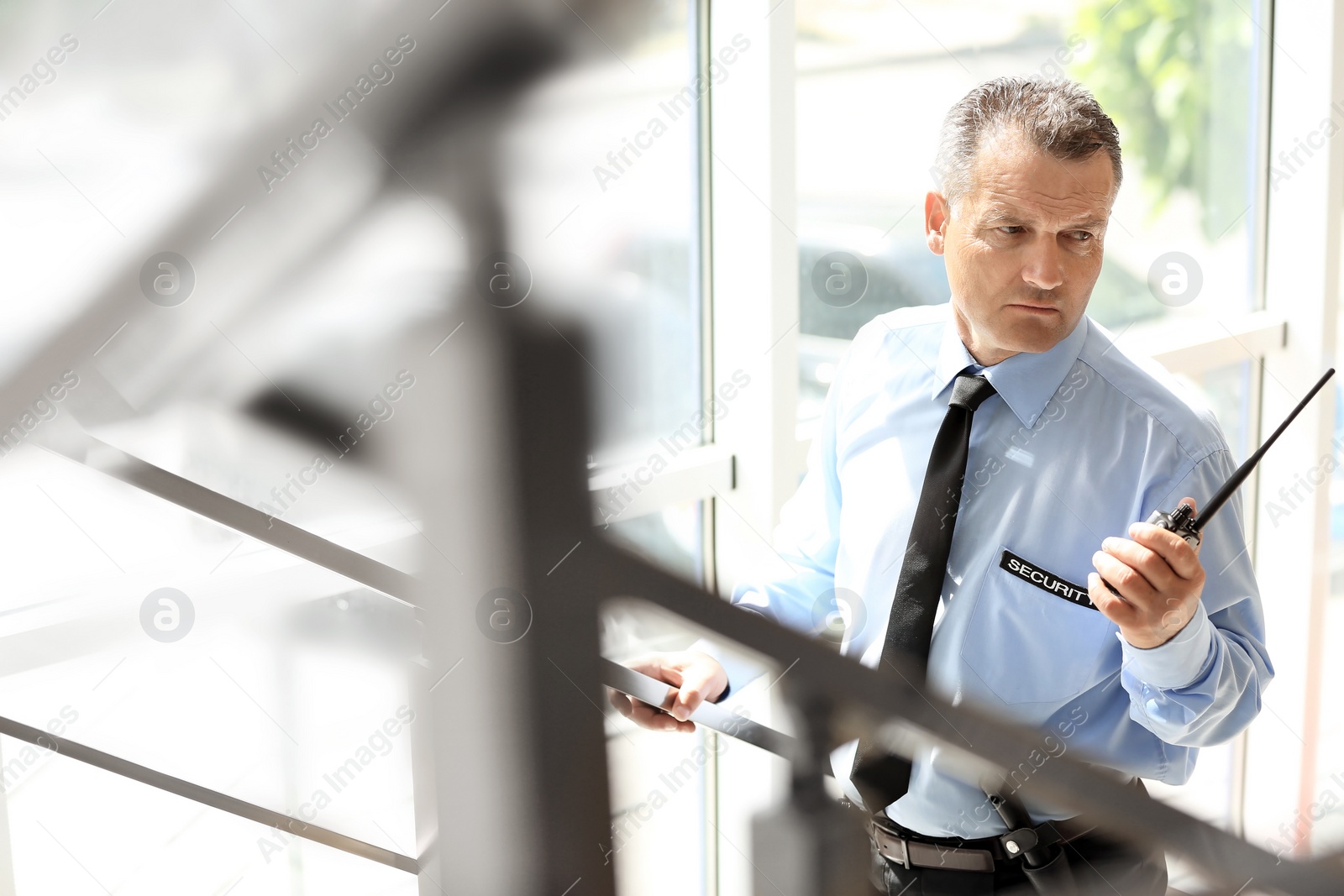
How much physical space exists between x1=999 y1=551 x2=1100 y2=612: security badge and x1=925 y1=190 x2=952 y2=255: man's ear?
14.1 inches

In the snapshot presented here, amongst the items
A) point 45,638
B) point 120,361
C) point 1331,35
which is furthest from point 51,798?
point 1331,35

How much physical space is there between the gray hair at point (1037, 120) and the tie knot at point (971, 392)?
19 cm

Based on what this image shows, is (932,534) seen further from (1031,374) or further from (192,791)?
(192,791)

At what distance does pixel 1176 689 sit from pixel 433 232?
85 centimetres

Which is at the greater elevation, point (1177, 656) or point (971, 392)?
point (971, 392)

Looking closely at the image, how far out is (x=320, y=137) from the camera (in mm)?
386

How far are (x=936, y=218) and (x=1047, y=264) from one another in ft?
0.66

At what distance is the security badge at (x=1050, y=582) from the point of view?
1.05m

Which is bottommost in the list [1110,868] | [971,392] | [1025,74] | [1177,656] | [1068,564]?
[1110,868]

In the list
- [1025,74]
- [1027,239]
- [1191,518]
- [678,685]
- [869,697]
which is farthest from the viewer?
[1025,74]

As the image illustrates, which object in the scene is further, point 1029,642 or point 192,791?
point 1029,642

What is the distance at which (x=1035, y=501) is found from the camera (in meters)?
1.08

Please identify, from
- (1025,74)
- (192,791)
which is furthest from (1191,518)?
(1025,74)

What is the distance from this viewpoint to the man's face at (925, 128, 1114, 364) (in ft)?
3.33
